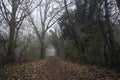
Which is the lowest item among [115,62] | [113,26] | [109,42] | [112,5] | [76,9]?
[115,62]

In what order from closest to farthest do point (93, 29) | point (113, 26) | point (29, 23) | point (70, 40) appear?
point (113, 26)
point (93, 29)
point (70, 40)
point (29, 23)

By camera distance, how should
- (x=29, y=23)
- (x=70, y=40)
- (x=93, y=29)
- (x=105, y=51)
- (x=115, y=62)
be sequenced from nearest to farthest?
(x=115, y=62), (x=105, y=51), (x=93, y=29), (x=70, y=40), (x=29, y=23)

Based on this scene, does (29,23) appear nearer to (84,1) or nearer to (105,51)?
(84,1)

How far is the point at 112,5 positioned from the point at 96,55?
698 centimetres

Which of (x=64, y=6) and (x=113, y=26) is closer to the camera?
(x=113, y=26)

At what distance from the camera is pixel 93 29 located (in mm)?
22125

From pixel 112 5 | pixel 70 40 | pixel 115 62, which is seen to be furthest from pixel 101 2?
pixel 70 40

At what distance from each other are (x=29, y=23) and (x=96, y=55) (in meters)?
17.1

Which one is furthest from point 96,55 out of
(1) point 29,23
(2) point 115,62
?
(1) point 29,23

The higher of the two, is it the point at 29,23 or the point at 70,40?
the point at 29,23

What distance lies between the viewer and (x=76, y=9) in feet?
89.2

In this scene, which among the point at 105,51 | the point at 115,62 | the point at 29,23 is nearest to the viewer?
the point at 115,62

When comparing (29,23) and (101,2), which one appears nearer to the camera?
(101,2)

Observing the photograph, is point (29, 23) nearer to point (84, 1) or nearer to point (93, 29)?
point (84, 1)
